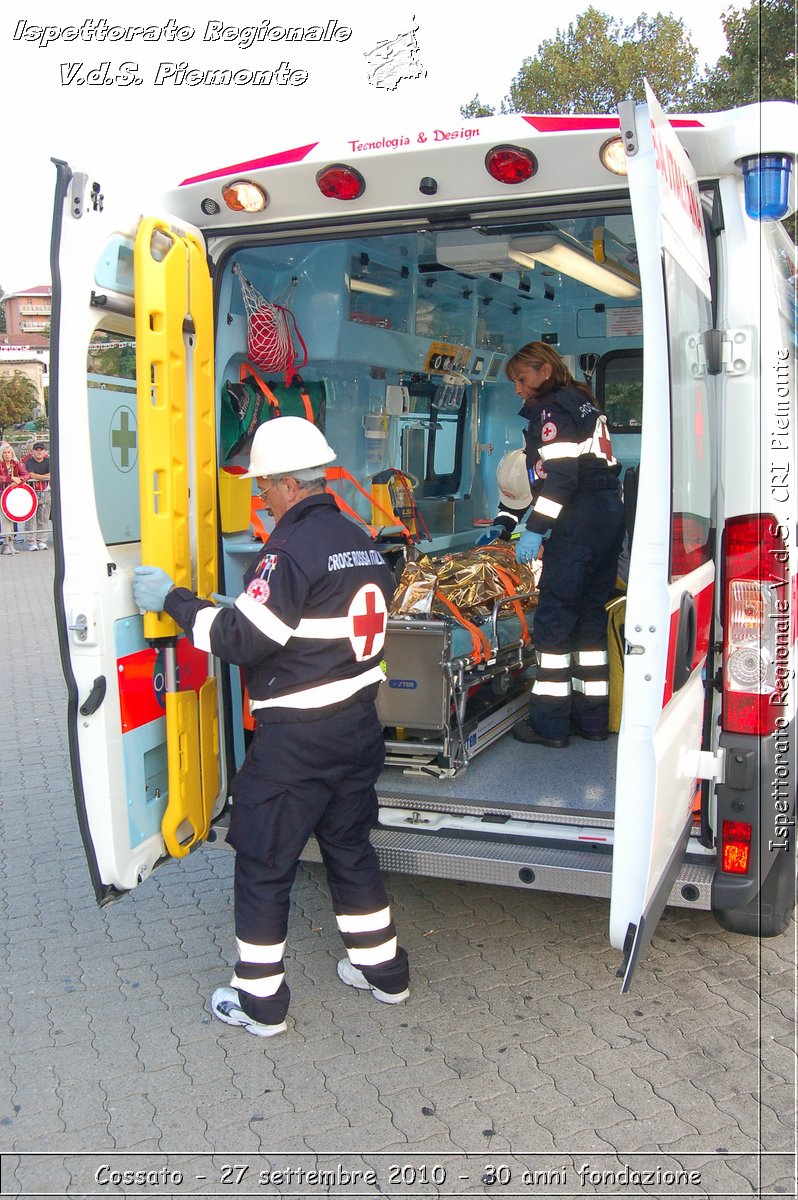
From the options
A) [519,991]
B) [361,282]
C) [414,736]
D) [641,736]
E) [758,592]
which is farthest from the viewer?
[361,282]

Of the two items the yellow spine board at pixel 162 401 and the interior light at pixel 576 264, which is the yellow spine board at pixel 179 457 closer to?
the yellow spine board at pixel 162 401

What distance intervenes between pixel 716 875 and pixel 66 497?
7.57 ft

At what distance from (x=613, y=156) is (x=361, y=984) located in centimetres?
282

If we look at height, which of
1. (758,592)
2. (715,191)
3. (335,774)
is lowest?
(335,774)

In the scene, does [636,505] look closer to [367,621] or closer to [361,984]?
[367,621]

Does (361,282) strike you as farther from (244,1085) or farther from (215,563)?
(244,1085)

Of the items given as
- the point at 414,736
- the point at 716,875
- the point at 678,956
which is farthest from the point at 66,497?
the point at 678,956

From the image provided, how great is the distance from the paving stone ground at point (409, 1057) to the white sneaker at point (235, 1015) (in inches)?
1.8

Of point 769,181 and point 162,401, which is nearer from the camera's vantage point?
point 769,181

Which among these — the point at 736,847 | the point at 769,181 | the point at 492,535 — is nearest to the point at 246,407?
the point at 492,535

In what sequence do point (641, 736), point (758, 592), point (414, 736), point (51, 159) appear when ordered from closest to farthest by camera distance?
point (641, 736) → point (51, 159) → point (758, 592) → point (414, 736)

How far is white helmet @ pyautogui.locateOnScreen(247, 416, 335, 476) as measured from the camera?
10.5 feet

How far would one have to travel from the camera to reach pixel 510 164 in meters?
3.06

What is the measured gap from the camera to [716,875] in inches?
124
